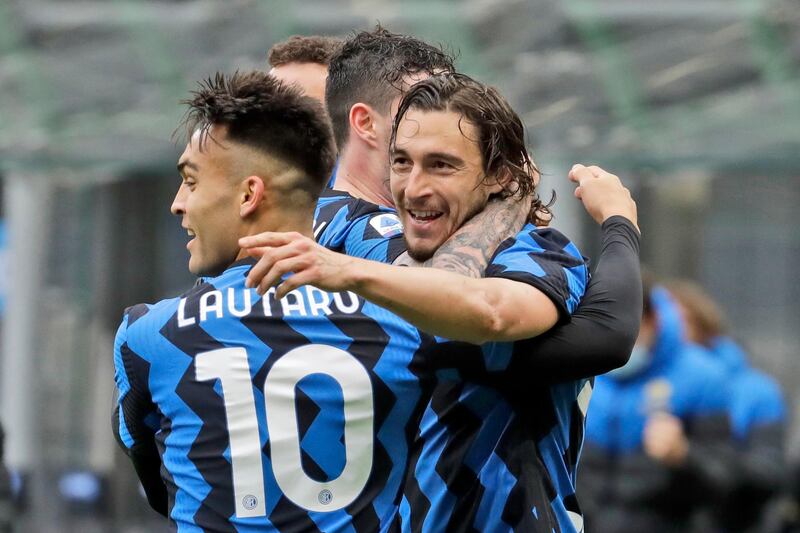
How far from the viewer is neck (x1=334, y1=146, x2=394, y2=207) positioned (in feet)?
12.0

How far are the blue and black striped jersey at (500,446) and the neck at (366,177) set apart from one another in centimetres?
67

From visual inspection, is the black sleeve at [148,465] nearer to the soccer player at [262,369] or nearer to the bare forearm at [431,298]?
the soccer player at [262,369]

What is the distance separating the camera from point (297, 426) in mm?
3094

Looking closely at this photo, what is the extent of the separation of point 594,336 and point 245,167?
2.75 ft

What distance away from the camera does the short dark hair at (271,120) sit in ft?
10.5

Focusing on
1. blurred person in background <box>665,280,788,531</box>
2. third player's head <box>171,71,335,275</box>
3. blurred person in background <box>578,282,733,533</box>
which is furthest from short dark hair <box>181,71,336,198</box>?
blurred person in background <box>665,280,788,531</box>

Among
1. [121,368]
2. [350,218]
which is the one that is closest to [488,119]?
[350,218]

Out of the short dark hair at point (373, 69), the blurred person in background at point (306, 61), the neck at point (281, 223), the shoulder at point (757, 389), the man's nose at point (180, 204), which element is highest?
the shoulder at point (757, 389)

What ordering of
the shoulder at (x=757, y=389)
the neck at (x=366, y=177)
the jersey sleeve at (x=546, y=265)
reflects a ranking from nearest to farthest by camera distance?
the jersey sleeve at (x=546, y=265) → the neck at (x=366, y=177) → the shoulder at (x=757, y=389)

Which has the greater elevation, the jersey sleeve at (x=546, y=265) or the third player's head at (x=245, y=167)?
the third player's head at (x=245, y=167)

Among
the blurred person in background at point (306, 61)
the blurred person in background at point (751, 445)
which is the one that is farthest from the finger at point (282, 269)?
the blurred person in background at point (751, 445)

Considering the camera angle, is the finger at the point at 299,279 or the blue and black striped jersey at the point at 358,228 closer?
the finger at the point at 299,279

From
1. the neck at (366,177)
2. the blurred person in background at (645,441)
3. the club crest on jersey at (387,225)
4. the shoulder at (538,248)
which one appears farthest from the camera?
the blurred person in background at (645,441)

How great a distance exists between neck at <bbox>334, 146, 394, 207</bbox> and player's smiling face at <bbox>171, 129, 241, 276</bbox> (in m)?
0.54
